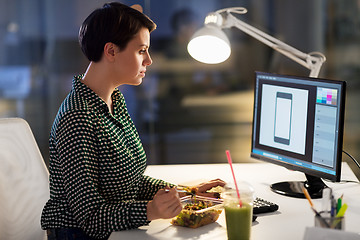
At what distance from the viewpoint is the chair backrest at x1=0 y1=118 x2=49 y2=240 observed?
1.83 meters

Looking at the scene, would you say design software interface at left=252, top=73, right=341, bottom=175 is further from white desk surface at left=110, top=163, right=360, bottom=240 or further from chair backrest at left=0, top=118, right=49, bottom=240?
chair backrest at left=0, top=118, right=49, bottom=240

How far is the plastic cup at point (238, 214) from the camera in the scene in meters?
1.40

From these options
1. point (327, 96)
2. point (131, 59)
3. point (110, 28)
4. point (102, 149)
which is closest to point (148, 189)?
point (102, 149)

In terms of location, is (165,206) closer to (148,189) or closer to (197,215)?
(197,215)

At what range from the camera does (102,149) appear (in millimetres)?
1619

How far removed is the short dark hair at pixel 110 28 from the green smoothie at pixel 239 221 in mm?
638

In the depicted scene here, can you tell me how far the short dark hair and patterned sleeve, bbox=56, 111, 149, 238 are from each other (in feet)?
0.93

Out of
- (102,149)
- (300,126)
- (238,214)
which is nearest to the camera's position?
(238,214)

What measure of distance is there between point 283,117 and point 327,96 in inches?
8.5

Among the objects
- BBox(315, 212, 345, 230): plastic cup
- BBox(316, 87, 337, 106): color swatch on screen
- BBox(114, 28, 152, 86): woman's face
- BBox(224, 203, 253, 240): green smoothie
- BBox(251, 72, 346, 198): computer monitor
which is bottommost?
BBox(224, 203, 253, 240): green smoothie

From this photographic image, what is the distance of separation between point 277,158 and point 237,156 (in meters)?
2.02

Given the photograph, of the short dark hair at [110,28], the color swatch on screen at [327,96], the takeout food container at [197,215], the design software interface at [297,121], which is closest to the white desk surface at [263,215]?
the takeout food container at [197,215]

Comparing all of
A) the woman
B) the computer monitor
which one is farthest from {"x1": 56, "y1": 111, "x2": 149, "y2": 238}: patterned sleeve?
the computer monitor

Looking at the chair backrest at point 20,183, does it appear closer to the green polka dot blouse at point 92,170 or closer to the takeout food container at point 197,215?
the green polka dot blouse at point 92,170
